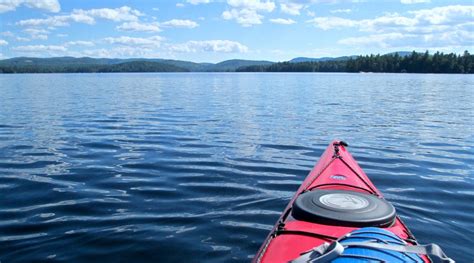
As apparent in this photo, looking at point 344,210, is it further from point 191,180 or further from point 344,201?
point 191,180

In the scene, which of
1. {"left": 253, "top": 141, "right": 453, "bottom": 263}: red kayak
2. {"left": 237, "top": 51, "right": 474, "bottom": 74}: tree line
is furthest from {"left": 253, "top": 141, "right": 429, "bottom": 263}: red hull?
{"left": 237, "top": 51, "right": 474, "bottom": 74}: tree line

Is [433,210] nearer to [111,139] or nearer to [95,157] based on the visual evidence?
[95,157]

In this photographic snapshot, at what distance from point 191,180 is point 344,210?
524 centimetres

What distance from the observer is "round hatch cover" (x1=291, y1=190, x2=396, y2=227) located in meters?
4.29

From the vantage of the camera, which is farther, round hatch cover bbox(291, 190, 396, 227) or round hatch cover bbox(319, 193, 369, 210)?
round hatch cover bbox(319, 193, 369, 210)

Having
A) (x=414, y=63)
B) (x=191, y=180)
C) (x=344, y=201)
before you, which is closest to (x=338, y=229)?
(x=344, y=201)

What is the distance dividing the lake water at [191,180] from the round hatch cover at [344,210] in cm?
150

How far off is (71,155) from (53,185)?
9.75 ft

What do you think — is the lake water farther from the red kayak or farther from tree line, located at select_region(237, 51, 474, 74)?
tree line, located at select_region(237, 51, 474, 74)

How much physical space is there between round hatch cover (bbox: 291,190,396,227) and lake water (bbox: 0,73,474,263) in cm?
150

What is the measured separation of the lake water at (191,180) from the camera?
6074 millimetres

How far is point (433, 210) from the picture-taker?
24.5 feet

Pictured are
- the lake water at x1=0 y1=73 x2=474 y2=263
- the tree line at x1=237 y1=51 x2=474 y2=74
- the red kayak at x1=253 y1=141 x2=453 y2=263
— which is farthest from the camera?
the tree line at x1=237 y1=51 x2=474 y2=74

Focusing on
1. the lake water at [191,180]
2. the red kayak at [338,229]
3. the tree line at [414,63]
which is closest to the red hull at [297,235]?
the red kayak at [338,229]
